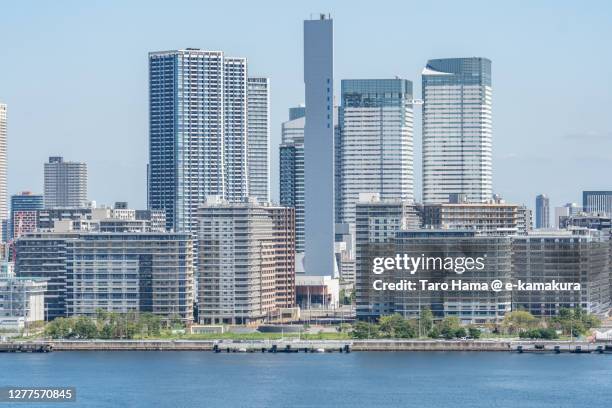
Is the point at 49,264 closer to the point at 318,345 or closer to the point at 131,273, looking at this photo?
the point at 131,273

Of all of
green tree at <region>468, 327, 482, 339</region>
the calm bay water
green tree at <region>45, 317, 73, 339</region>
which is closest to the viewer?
the calm bay water

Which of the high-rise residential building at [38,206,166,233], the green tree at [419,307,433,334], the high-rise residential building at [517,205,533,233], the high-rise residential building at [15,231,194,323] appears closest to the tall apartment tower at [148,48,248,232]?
the high-rise residential building at [38,206,166,233]

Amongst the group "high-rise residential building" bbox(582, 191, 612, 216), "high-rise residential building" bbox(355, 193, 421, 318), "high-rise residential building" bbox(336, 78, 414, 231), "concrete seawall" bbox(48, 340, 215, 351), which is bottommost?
"concrete seawall" bbox(48, 340, 215, 351)

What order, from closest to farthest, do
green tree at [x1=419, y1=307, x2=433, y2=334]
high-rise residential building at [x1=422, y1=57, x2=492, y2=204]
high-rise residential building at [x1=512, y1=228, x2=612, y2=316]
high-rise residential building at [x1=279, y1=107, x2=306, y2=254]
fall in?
green tree at [x1=419, y1=307, x2=433, y2=334]
high-rise residential building at [x1=512, y1=228, x2=612, y2=316]
high-rise residential building at [x1=279, y1=107, x2=306, y2=254]
high-rise residential building at [x1=422, y1=57, x2=492, y2=204]

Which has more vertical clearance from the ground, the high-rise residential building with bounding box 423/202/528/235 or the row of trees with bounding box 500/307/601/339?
the high-rise residential building with bounding box 423/202/528/235

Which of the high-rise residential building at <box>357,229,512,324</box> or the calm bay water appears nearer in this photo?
the calm bay water

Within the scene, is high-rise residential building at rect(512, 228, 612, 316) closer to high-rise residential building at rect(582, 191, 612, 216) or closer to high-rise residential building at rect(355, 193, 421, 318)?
high-rise residential building at rect(355, 193, 421, 318)

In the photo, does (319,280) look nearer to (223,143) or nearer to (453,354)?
(453,354)
